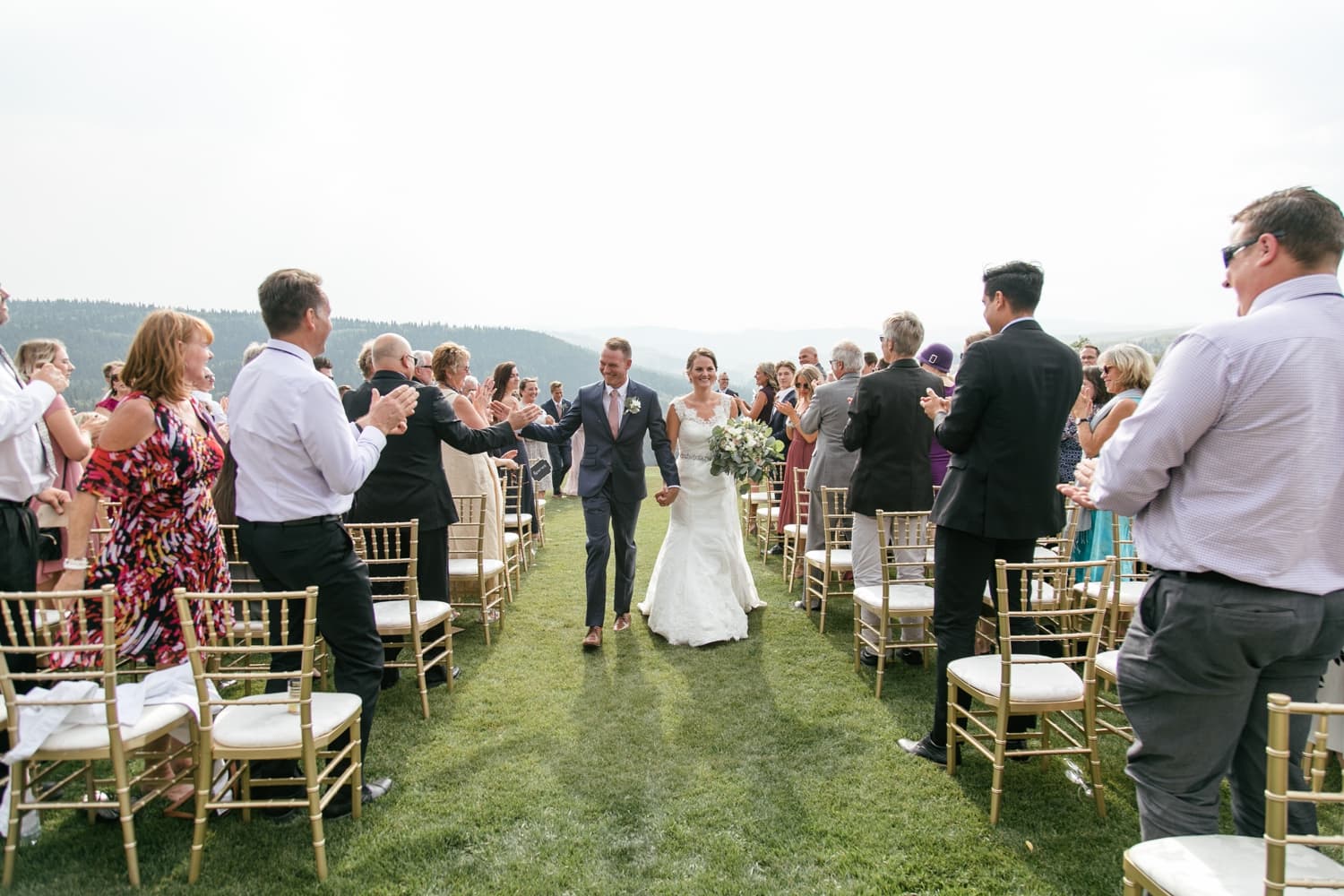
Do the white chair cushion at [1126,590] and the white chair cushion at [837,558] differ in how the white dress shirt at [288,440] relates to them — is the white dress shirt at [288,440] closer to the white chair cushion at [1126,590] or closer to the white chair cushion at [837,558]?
the white chair cushion at [837,558]

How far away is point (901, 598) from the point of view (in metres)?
5.41

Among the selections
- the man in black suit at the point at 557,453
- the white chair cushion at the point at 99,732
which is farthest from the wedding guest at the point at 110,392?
the man in black suit at the point at 557,453

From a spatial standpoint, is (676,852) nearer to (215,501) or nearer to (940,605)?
(940,605)

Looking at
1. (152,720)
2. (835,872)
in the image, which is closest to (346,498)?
(152,720)

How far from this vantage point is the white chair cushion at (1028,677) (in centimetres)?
374

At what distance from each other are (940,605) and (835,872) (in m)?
1.64

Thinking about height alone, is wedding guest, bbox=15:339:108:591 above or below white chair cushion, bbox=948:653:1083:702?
above

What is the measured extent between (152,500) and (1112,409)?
6362mm

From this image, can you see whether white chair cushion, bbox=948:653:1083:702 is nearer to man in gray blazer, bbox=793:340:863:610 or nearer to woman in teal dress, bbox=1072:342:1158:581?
woman in teal dress, bbox=1072:342:1158:581

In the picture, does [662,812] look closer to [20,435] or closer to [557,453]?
[20,435]

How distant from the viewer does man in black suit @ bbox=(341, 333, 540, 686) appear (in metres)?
5.47

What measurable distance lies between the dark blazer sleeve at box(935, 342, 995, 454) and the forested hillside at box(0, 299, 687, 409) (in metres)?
79.0

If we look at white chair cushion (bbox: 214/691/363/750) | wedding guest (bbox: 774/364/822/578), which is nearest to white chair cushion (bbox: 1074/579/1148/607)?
wedding guest (bbox: 774/364/822/578)

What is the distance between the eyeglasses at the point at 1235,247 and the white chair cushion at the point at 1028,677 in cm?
207
